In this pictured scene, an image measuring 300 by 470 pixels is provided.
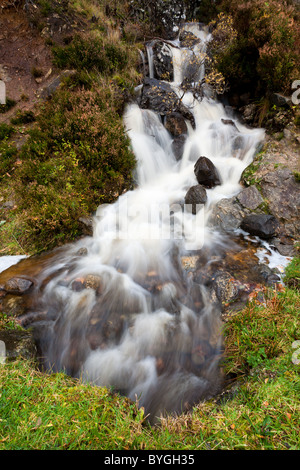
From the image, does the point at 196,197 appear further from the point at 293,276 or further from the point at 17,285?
the point at 17,285

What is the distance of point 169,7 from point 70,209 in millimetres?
15573

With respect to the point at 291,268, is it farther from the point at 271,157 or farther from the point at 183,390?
the point at 271,157

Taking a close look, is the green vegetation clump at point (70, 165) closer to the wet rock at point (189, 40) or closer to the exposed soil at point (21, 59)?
the exposed soil at point (21, 59)

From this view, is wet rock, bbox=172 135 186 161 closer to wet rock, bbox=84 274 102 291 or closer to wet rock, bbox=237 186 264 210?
wet rock, bbox=237 186 264 210

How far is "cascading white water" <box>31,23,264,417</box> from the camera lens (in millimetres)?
3428

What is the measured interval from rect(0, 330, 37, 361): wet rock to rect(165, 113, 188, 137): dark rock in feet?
26.8

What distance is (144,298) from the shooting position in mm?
4520

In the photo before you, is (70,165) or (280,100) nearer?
(70,165)

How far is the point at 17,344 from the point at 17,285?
1545mm

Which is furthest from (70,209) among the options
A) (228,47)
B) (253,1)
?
(253,1)

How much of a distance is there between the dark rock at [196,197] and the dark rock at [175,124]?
121 inches

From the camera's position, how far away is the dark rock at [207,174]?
283 inches

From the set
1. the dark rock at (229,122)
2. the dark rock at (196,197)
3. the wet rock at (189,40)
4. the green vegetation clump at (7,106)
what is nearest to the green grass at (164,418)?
the dark rock at (196,197)

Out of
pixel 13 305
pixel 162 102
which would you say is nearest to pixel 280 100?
pixel 162 102
